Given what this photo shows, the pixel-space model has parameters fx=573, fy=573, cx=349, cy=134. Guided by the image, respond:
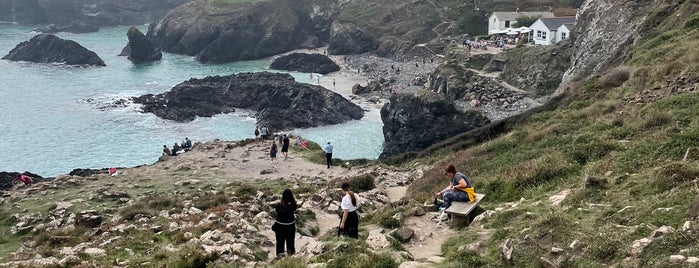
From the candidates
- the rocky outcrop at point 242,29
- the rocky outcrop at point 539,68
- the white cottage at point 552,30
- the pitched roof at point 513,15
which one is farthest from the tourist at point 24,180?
the rocky outcrop at point 242,29

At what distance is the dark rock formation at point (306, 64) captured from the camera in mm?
93675

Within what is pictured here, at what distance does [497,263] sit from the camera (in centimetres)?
982

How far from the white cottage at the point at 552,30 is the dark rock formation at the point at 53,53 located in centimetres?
7336

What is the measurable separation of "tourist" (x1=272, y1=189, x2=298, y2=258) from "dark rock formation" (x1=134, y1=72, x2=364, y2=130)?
47593 millimetres

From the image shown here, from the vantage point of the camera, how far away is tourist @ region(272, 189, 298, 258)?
1259cm

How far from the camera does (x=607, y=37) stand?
41969mm

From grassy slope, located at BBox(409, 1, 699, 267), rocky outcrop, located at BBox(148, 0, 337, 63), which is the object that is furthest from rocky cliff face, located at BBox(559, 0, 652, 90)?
rocky outcrop, located at BBox(148, 0, 337, 63)

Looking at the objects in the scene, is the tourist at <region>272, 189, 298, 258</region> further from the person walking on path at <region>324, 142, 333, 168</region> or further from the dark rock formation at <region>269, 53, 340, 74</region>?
the dark rock formation at <region>269, 53, 340, 74</region>

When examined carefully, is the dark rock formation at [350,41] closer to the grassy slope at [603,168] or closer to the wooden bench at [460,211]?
the grassy slope at [603,168]

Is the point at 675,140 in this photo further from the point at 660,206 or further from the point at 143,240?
the point at 143,240

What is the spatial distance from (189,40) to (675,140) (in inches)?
4362

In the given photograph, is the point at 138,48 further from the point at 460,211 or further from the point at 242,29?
the point at 460,211

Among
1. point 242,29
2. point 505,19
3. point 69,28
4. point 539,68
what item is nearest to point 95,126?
point 539,68

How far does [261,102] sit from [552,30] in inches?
1407
